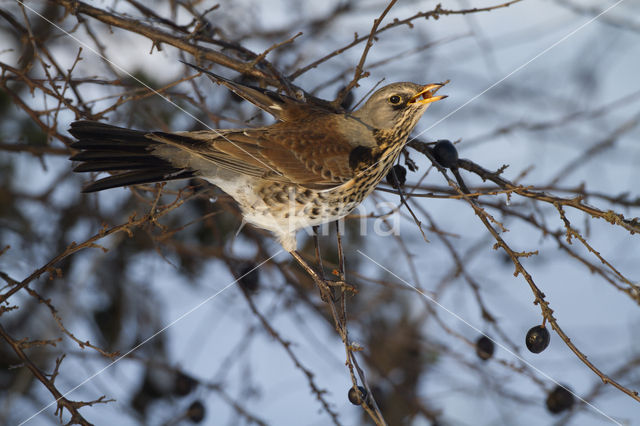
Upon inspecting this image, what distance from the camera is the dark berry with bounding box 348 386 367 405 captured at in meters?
1.71

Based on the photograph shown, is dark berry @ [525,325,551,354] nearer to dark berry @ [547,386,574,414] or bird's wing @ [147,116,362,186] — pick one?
dark berry @ [547,386,574,414]

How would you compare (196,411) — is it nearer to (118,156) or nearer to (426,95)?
(118,156)

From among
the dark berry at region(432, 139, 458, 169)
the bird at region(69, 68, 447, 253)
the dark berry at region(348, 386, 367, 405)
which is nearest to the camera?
the dark berry at region(348, 386, 367, 405)

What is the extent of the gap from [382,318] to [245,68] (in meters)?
2.41

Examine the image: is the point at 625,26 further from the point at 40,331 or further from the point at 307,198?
the point at 40,331

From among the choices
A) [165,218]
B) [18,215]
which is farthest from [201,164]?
[18,215]

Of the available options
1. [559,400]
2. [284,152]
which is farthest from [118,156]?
[559,400]

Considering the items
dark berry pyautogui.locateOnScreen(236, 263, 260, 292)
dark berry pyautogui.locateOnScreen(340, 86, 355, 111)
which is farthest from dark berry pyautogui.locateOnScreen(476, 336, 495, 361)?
dark berry pyautogui.locateOnScreen(340, 86, 355, 111)

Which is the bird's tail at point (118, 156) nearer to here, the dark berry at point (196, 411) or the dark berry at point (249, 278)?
the dark berry at point (249, 278)

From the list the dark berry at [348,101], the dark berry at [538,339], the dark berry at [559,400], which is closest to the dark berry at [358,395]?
the dark berry at [538,339]

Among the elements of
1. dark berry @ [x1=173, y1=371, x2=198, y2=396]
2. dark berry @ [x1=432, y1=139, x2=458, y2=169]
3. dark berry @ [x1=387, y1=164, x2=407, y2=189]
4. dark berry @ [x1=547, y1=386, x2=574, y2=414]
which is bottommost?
dark berry @ [x1=547, y1=386, x2=574, y2=414]

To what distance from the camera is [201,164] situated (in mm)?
2377

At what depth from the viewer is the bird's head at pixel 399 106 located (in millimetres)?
2223

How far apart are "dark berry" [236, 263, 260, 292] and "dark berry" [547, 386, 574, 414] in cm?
135
